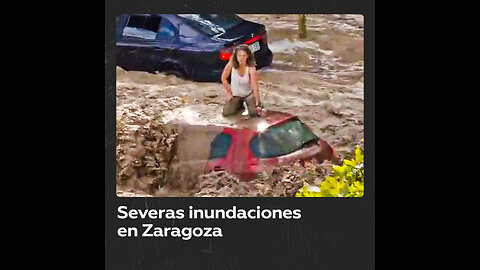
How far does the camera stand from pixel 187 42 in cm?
858

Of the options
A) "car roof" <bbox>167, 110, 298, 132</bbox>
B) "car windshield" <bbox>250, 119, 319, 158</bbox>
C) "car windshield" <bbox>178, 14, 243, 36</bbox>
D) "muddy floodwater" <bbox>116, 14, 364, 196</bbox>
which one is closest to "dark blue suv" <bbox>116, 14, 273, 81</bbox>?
"car windshield" <bbox>178, 14, 243, 36</bbox>

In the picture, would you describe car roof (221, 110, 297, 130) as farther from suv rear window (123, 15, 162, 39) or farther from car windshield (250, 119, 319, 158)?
suv rear window (123, 15, 162, 39)

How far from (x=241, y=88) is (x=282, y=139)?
1.85 ft

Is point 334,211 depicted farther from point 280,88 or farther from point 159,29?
point 159,29

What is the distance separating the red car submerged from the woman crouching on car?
9cm

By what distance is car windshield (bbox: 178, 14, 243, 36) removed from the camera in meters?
8.52

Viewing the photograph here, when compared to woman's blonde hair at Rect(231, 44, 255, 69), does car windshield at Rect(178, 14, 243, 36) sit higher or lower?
higher

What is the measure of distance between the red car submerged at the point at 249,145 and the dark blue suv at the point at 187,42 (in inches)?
18.3

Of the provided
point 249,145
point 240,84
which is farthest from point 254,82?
point 249,145

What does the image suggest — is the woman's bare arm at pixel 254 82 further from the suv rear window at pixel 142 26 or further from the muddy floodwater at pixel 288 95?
the suv rear window at pixel 142 26

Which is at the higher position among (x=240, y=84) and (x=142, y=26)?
(x=142, y=26)

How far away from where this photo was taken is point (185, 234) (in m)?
8.48

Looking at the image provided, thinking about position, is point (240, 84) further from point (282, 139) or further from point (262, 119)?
point (282, 139)
